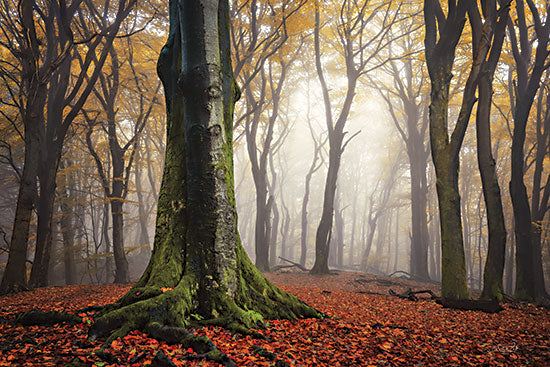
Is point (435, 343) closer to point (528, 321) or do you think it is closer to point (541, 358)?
point (541, 358)

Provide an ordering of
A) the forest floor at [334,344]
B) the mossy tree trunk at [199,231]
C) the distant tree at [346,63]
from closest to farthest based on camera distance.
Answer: the forest floor at [334,344], the mossy tree trunk at [199,231], the distant tree at [346,63]

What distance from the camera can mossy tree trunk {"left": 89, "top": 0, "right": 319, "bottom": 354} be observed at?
304 centimetres

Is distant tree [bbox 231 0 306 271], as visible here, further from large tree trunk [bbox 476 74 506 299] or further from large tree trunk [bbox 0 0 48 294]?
large tree trunk [bbox 476 74 506 299]

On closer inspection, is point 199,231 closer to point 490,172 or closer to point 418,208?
point 490,172

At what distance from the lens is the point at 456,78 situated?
1375 centimetres

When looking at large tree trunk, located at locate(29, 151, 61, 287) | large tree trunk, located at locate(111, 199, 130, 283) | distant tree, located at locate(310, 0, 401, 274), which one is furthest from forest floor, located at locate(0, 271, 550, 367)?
distant tree, located at locate(310, 0, 401, 274)

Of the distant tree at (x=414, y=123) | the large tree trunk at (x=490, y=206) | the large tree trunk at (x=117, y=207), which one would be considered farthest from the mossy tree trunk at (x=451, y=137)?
the large tree trunk at (x=117, y=207)

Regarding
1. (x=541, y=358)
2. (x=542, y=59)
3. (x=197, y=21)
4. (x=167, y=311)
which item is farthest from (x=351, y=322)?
(x=542, y=59)

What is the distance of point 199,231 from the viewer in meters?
3.33

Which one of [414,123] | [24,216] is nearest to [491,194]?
[414,123]

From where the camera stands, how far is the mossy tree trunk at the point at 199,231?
304 centimetres

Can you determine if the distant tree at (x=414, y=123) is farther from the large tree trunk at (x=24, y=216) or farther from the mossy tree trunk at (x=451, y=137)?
the large tree trunk at (x=24, y=216)

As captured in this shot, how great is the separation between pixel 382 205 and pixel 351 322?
22250 millimetres

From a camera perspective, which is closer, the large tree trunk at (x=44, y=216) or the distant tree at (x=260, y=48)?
the large tree trunk at (x=44, y=216)
